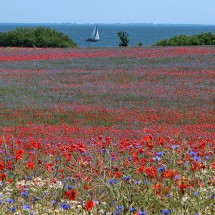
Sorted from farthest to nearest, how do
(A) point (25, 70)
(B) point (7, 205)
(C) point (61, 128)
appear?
(A) point (25, 70), (C) point (61, 128), (B) point (7, 205)

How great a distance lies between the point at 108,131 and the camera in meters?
15.7

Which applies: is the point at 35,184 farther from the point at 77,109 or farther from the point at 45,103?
the point at 45,103

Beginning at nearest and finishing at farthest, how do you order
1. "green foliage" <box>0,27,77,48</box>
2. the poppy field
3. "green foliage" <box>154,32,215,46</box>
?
the poppy field, "green foliage" <box>154,32,215,46</box>, "green foliage" <box>0,27,77,48</box>

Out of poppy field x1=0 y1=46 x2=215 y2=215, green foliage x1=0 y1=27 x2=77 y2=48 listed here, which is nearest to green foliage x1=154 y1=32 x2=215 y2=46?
green foliage x1=0 y1=27 x2=77 y2=48

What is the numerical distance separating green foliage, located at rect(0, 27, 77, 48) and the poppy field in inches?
463

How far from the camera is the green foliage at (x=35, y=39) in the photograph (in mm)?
59188

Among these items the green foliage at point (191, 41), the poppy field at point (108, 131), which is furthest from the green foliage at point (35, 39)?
the poppy field at point (108, 131)

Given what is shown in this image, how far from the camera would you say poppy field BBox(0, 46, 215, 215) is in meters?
6.14

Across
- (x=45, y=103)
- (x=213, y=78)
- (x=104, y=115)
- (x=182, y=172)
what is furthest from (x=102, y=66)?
(x=182, y=172)

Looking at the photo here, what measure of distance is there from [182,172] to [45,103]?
621 inches

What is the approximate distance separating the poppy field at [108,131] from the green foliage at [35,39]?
38.6ft

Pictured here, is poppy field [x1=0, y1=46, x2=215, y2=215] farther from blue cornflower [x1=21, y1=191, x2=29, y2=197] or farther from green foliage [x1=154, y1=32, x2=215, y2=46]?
green foliage [x1=154, y1=32, x2=215, y2=46]

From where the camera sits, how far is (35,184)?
22.5ft

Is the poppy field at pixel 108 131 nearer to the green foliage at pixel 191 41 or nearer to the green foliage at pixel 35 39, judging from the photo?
the green foliage at pixel 191 41
